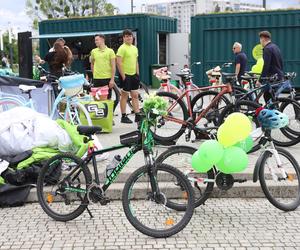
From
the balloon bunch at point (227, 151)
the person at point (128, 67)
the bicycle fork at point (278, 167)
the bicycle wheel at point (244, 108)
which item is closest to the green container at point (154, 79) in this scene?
the person at point (128, 67)

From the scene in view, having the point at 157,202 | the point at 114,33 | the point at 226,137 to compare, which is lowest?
the point at 157,202

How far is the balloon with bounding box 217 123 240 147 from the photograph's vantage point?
4.91m

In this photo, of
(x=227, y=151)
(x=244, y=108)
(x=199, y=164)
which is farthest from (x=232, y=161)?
(x=244, y=108)

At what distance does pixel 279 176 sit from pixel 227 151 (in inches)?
28.2

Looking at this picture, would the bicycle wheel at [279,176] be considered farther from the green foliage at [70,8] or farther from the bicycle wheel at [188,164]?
the green foliage at [70,8]

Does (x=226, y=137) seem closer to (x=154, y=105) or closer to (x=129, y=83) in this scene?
(x=154, y=105)

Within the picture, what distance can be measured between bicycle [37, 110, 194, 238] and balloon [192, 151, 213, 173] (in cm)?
35

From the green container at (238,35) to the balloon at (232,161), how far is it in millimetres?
13251

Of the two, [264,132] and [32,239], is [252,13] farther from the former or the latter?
[32,239]

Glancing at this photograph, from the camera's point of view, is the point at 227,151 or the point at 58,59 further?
the point at 58,59

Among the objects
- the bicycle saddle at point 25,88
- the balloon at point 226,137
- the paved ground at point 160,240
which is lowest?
the paved ground at point 160,240

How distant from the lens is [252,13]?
56.9 feet

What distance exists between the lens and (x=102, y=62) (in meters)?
9.19

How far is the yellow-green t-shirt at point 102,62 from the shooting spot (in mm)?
9156
